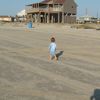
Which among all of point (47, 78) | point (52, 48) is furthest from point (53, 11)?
point (47, 78)

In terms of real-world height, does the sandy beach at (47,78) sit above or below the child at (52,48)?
below

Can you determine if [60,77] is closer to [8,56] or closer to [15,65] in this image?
[15,65]

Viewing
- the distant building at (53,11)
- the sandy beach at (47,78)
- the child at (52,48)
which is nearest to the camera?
the sandy beach at (47,78)

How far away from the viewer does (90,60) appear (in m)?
14.5

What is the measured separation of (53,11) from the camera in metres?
72.8

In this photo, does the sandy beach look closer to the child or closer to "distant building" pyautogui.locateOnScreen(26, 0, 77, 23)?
the child

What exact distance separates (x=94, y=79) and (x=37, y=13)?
6627 cm

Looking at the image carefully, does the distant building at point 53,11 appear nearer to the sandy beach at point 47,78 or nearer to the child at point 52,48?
the child at point 52,48

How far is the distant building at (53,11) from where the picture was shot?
7388 cm

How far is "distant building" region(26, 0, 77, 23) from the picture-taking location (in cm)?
7388

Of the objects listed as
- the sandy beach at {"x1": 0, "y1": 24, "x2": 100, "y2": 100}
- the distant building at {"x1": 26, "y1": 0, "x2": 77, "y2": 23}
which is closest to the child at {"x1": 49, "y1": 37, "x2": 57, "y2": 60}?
the sandy beach at {"x1": 0, "y1": 24, "x2": 100, "y2": 100}

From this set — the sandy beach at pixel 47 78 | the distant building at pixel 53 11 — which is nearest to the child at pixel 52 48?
the sandy beach at pixel 47 78

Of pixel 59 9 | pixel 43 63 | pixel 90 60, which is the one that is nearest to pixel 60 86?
pixel 43 63

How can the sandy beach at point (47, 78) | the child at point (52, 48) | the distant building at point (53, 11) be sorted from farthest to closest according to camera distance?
1. the distant building at point (53, 11)
2. the child at point (52, 48)
3. the sandy beach at point (47, 78)
